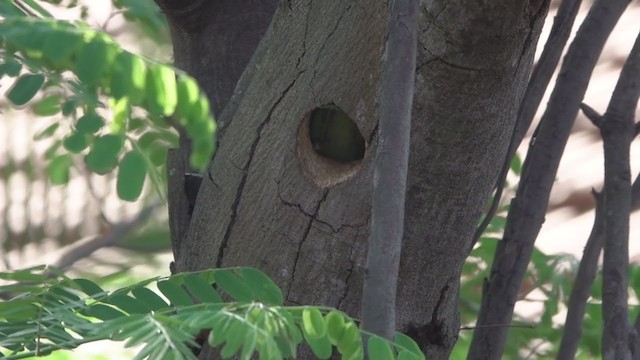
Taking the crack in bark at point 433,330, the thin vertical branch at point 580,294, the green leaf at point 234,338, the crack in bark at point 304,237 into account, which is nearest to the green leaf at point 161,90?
the green leaf at point 234,338

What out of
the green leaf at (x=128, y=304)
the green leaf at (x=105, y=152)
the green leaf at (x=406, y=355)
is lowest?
the green leaf at (x=406, y=355)

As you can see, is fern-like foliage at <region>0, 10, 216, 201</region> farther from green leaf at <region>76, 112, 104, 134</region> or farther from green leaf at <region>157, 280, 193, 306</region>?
green leaf at <region>157, 280, 193, 306</region>

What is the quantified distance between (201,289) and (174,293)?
37mm

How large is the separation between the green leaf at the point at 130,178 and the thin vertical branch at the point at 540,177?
0.93m

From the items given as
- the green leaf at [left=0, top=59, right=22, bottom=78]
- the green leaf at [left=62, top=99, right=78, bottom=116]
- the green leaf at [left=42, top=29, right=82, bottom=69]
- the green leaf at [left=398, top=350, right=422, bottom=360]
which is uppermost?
the green leaf at [left=42, top=29, right=82, bottom=69]

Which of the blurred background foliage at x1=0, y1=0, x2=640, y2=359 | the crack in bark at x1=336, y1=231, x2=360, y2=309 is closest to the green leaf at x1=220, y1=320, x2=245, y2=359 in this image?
the crack in bark at x1=336, y1=231, x2=360, y2=309

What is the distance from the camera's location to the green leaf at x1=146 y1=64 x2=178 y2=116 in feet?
3.65

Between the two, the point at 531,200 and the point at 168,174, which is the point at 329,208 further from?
the point at 531,200

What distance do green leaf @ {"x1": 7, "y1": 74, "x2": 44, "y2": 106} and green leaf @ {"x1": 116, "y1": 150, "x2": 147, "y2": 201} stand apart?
143mm

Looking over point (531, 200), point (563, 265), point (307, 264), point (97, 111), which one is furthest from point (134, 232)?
point (97, 111)

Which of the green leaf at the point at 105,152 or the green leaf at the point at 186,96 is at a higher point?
the green leaf at the point at 186,96

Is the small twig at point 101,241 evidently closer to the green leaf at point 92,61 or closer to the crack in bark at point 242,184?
the crack in bark at point 242,184

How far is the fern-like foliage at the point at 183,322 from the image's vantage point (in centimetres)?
100

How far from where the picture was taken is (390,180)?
1053 mm
